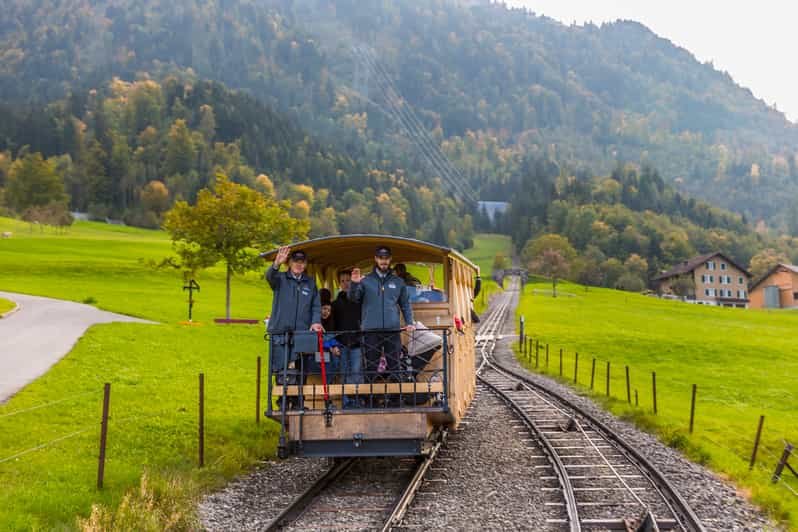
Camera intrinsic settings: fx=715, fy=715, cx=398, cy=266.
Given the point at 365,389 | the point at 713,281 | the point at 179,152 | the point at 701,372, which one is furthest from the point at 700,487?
the point at 179,152

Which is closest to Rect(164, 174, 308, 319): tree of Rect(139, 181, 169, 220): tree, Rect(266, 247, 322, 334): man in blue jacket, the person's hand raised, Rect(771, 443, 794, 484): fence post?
Rect(266, 247, 322, 334): man in blue jacket

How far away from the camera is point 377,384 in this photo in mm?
10617

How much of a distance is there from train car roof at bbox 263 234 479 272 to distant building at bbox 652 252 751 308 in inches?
4960

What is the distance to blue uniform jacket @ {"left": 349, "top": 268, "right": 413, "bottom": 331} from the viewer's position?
10859 millimetres

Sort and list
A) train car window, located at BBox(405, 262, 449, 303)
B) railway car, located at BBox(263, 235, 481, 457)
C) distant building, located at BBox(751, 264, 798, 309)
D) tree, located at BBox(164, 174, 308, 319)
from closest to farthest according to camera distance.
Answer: railway car, located at BBox(263, 235, 481, 457), train car window, located at BBox(405, 262, 449, 303), tree, located at BBox(164, 174, 308, 319), distant building, located at BBox(751, 264, 798, 309)

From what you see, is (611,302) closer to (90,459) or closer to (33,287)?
(33,287)

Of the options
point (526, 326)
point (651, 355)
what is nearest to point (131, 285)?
point (526, 326)

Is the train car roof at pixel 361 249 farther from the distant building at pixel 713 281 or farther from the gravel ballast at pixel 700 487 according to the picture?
the distant building at pixel 713 281

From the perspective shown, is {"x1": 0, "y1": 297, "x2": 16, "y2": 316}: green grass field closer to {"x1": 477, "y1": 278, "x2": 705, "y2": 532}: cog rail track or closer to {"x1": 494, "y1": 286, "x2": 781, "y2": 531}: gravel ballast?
{"x1": 477, "y1": 278, "x2": 705, "y2": 532}: cog rail track

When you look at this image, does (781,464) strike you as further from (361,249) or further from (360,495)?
(361,249)

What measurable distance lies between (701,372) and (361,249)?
89.8 ft

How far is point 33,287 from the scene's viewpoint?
47.3 metres

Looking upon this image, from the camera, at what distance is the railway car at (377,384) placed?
10375mm

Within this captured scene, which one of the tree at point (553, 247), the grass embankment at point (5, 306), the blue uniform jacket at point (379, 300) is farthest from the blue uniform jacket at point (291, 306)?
the tree at point (553, 247)
